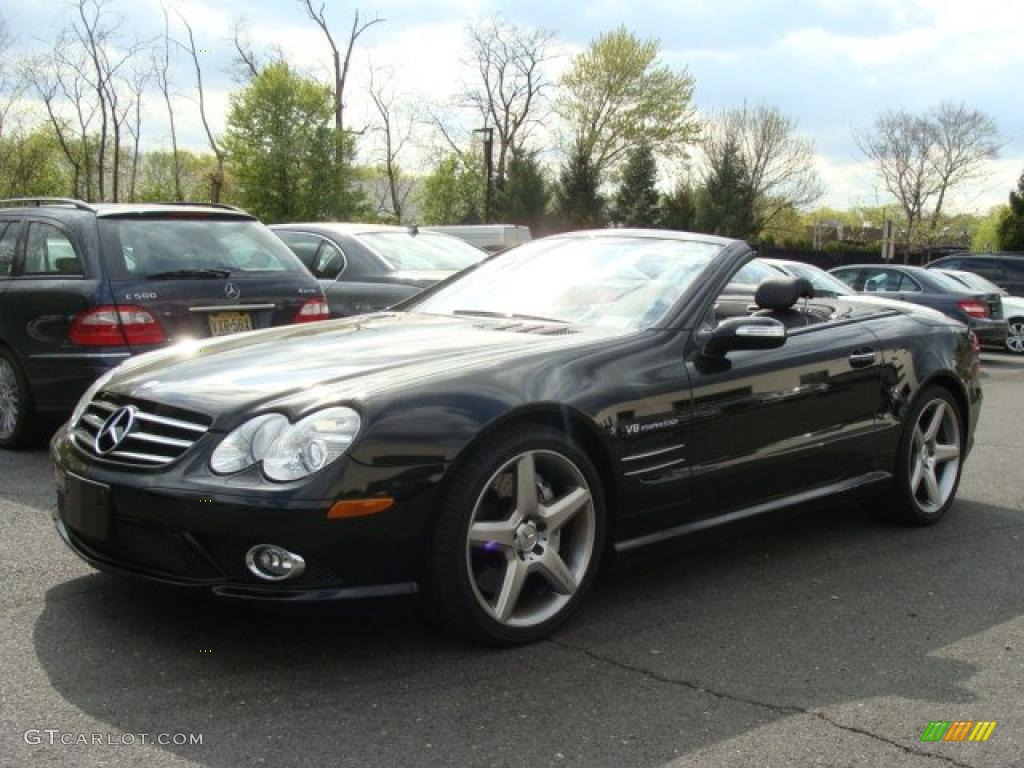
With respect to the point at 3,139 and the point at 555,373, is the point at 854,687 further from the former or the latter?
the point at 3,139

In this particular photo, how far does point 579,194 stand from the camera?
55.5m

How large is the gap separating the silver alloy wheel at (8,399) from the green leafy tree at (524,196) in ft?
155

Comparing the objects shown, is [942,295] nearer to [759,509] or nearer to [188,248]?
[188,248]

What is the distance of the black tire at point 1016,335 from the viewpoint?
18.2m

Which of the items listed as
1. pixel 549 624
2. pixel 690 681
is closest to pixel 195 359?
pixel 549 624

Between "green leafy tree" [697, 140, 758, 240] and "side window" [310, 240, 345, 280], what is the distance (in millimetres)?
48806

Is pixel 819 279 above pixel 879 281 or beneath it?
above

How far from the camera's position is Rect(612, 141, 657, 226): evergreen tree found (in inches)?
2170

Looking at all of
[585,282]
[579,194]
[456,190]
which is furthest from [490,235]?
[456,190]

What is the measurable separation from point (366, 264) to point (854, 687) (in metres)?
6.52

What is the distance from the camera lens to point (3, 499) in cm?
539

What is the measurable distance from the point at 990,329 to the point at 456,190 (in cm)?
4518

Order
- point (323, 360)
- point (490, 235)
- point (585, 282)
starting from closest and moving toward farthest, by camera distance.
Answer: point (323, 360) → point (585, 282) → point (490, 235)

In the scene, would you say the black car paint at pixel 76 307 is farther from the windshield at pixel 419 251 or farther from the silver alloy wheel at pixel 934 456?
the silver alloy wheel at pixel 934 456
